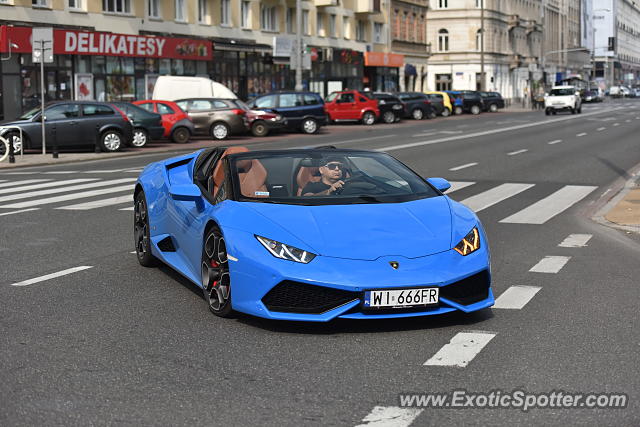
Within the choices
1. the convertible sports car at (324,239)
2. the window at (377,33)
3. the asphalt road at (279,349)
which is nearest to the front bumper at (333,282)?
the convertible sports car at (324,239)

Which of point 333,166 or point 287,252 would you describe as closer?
point 287,252

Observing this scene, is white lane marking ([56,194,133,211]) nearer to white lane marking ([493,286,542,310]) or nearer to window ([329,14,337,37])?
white lane marking ([493,286,542,310])

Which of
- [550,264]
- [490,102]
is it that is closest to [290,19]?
[490,102]

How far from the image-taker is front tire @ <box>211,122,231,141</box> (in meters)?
35.6

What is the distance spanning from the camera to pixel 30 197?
52.2 ft

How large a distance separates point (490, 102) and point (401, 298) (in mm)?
70900

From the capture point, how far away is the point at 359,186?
24.5 feet

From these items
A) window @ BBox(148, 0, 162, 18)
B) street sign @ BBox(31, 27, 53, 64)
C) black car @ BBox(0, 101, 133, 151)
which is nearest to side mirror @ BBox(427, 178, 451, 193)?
street sign @ BBox(31, 27, 53, 64)

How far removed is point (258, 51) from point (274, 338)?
47858 millimetres

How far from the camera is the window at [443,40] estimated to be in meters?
100

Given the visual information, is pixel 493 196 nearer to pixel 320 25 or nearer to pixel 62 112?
pixel 62 112

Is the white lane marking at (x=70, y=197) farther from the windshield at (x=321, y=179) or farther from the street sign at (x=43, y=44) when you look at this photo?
the street sign at (x=43, y=44)

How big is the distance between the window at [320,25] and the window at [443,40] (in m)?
39.6

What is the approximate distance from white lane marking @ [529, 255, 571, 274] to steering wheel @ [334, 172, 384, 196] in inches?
81.6
